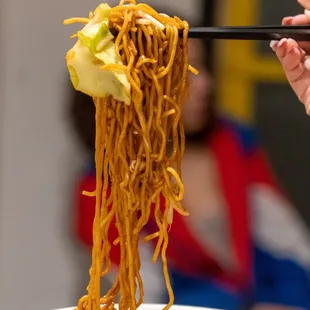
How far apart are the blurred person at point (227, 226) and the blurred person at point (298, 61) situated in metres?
0.90

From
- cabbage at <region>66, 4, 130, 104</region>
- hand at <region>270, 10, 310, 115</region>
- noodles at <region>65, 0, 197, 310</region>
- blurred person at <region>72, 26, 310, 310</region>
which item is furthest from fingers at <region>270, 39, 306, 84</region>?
blurred person at <region>72, 26, 310, 310</region>

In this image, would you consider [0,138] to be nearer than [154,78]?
Answer: No

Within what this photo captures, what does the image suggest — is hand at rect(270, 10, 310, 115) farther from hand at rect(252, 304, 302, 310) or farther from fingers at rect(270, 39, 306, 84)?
hand at rect(252, 304, 302, 310)

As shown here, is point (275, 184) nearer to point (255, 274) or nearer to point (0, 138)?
point (255, 274)

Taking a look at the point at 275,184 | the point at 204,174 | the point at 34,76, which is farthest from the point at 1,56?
the point at 275,184

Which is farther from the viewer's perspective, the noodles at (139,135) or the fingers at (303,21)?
the fingers at (303,21)

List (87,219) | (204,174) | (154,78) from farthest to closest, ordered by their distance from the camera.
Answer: (87,219)
(204,174)
(154,78)

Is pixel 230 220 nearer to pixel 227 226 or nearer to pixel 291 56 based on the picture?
pixel 227 226

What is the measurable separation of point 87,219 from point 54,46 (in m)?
0.69

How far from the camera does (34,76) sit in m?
2.10

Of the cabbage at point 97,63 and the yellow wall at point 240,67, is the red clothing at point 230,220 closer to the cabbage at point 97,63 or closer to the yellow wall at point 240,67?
the yellow wall at point 240,67

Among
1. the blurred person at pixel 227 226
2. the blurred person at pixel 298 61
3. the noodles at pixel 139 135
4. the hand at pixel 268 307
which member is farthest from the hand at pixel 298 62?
the hand at pixel 268 307

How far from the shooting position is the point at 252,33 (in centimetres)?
94

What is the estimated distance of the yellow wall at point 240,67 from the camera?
2.02 m
